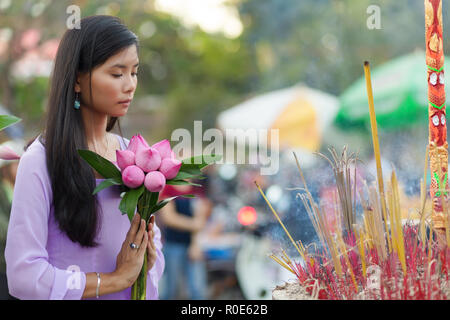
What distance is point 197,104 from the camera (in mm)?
10617

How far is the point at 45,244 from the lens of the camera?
114 centimetres

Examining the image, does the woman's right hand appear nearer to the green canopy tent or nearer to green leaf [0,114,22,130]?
green leaf [0,114,22,130]

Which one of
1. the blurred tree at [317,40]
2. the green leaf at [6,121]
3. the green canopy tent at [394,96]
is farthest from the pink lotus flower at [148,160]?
the blurred tree at [317,40]

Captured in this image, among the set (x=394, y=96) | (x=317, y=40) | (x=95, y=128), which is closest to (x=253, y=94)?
(x=317, y=40)

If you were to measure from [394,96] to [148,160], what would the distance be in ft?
11.2

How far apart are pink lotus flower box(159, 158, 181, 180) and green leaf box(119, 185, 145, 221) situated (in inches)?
2.1

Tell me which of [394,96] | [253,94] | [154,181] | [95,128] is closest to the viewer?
[154,181]

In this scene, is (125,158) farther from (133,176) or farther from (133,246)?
(133,246)

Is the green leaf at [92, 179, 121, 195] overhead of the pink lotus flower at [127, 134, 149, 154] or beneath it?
beneath

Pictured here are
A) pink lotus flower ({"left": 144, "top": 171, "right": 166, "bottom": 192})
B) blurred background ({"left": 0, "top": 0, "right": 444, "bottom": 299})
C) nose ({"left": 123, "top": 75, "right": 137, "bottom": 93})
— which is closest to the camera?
pink lotus flower ({"left": 144, "top": 171, "right": 166, "bottom": 192})

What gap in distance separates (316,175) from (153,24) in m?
9.33

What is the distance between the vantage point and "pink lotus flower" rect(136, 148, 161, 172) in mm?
1107

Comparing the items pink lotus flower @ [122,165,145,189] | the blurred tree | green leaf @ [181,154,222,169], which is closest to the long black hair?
pink lotus flower @ [122,165,145,189]

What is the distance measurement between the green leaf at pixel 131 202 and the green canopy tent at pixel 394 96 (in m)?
2.72
